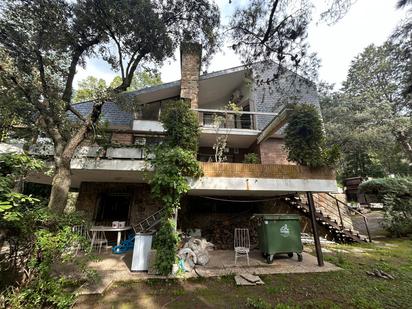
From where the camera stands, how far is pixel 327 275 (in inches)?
208

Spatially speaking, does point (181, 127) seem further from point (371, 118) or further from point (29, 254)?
point (371, 118)

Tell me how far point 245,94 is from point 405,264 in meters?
10.7

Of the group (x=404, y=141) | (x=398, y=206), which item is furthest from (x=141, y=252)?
(x=404, y=141)

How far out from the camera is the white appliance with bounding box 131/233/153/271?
5422 millimetres

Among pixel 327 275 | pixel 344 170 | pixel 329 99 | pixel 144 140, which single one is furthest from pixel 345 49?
pixel 344 170

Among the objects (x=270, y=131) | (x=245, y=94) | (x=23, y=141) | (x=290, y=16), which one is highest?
(x=245, y=94)

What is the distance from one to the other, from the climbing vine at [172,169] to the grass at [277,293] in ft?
2.58

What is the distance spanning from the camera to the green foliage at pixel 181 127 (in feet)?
20.1

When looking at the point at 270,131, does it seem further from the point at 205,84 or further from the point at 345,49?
the point at 205,84

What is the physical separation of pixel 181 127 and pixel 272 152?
6441mm

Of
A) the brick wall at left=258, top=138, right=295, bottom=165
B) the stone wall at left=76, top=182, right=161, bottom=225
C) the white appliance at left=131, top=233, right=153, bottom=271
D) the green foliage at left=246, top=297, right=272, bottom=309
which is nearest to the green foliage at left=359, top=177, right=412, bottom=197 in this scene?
the brick wall at left=258, top=138, right=295, bottom=165

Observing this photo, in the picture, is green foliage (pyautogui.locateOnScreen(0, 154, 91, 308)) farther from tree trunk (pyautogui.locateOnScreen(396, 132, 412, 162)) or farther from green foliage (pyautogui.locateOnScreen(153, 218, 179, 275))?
tree trunk (pyautogui.locateOnScreen(396, 132, 412, 162))

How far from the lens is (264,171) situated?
6270 millimetres

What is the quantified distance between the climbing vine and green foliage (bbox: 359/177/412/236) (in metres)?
12.0
